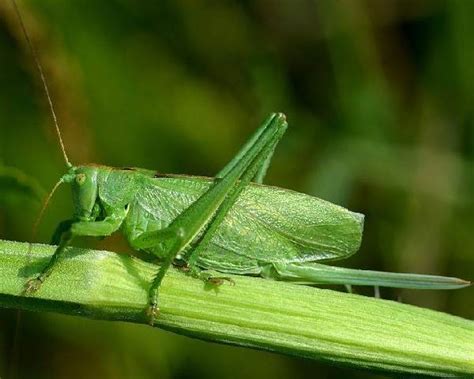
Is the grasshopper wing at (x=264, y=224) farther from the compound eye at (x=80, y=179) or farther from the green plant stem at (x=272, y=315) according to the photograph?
the green plant stem at (x=272, y=315)

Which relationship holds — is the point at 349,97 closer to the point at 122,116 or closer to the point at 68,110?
the point at 122,116

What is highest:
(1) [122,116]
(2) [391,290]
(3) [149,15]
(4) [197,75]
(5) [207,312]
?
(3) [149,15]

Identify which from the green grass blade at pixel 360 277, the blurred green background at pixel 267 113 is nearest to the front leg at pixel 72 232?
the green grass blade at pixel 360 277

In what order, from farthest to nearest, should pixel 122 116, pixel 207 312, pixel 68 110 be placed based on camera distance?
pixel 122 116
pixel 68 110
pixel 207 312

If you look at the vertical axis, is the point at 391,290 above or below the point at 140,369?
above

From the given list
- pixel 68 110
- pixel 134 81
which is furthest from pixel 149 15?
pixel 68 110

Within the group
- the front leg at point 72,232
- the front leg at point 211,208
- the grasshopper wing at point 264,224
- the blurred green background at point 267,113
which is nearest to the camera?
the front leg at point 72,232

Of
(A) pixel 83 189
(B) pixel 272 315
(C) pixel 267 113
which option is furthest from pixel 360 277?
(C) pixel 267 113
